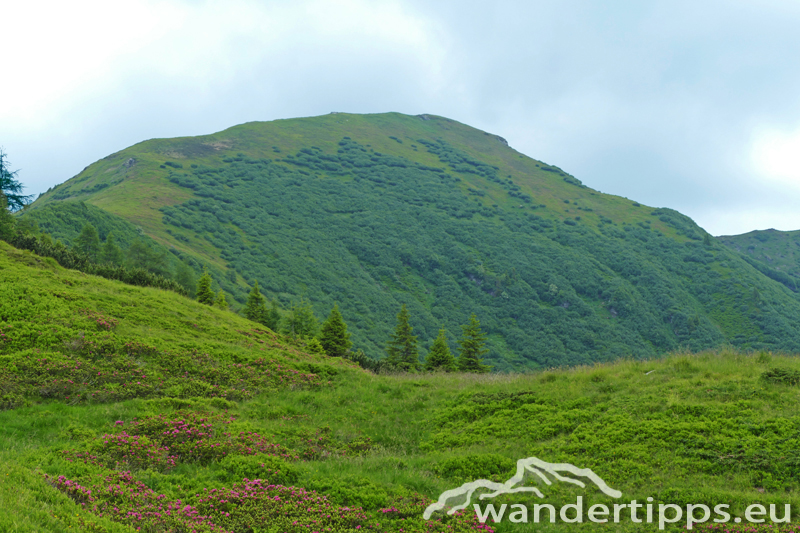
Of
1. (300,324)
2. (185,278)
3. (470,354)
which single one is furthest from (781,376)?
(185,278)

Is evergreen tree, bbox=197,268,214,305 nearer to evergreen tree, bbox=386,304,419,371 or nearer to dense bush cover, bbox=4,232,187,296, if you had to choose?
dense bush cover, bbox=4,232,187,296

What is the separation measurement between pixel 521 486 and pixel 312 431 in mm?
5680

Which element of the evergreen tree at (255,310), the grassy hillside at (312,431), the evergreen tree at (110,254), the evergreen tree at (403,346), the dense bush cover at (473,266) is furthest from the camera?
the dense bush cover at (473,266)

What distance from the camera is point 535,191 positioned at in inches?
6811

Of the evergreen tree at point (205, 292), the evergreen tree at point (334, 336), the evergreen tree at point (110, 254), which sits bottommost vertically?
the evergreen tree at point (334, 336)

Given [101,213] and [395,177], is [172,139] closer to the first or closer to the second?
[395,177]

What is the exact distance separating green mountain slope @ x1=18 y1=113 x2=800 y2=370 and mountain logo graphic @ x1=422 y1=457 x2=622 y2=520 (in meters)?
63.0

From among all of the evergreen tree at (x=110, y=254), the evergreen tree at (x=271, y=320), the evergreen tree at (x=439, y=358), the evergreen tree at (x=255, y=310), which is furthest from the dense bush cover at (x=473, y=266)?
the evergreen tree at (x=439, y=358)

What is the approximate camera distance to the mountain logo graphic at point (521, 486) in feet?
28.1

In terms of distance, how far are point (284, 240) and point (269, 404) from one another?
100693mm

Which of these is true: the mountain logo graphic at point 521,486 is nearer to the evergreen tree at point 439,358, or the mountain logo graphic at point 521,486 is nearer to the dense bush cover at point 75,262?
the dense bush cover at point 75,262
